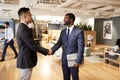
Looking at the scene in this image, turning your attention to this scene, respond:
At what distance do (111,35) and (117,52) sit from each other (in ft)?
14.4

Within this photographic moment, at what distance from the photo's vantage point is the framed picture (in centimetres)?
978

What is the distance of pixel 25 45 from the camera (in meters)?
2.07

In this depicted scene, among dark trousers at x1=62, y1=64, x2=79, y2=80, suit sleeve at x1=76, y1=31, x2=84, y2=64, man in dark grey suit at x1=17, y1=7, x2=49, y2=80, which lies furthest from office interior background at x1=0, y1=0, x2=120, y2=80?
man in dark grey suit at x1=17, y1=7, x2=49, y2=80

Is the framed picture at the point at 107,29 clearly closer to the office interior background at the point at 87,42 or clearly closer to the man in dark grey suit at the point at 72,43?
the office interior background at the point at 87,42

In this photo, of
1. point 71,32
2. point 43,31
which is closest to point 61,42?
point 71,32

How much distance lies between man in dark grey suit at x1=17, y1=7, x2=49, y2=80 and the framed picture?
27.7ft

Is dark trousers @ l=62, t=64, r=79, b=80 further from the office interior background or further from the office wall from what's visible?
the office wall

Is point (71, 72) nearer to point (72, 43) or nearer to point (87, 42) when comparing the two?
point (72, 43)

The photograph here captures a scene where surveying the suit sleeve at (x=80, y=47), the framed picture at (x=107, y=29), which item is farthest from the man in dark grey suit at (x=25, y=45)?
the framed picture at (x=107, y=29)

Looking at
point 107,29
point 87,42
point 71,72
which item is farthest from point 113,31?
point 71,72

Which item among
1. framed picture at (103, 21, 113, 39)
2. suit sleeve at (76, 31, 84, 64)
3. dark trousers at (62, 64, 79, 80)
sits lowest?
dark trousers at (62, 64, 79, 80)

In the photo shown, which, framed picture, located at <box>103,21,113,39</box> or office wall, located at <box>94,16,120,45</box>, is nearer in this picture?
office wall, located at <box>94,16,120,45</box>

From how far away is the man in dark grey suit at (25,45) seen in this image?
2006mm

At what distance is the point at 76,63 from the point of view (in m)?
2.34
